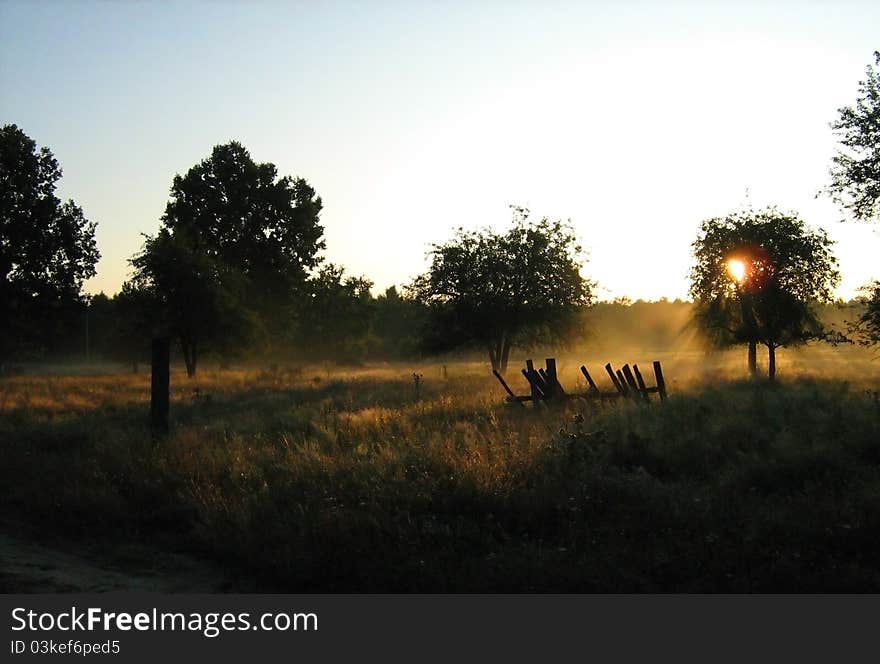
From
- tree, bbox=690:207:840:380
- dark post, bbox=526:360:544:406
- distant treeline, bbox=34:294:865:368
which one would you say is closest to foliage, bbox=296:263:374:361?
distant treeline, bbox=34:294:865:368

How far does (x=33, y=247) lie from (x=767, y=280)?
34341mm

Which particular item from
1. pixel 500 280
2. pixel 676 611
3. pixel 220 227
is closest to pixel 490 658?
pixel 676 611

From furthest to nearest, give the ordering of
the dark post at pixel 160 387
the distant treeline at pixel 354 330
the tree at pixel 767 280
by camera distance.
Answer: the distant treeline at pixel 354 330
the tree at pixel 767 280
the dark post at pixel 160 387

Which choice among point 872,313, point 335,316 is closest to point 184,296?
point 335,316

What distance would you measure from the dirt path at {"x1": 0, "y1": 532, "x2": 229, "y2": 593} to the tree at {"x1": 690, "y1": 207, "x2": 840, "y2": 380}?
28729mm

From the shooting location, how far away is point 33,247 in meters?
34.8

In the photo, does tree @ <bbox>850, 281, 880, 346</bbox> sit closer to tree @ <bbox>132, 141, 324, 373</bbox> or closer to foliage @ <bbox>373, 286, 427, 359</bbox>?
tree @ <bbox>132, 141, 324, 373</bbox>

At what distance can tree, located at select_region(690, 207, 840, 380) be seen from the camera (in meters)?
31.9

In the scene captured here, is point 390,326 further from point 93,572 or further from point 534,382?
point 93,572

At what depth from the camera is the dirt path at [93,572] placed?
6.66m

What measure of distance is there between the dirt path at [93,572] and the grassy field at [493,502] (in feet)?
0.66

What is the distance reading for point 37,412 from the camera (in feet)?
66.5

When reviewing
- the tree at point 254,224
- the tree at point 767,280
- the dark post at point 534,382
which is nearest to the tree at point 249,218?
the tree at point 254,224

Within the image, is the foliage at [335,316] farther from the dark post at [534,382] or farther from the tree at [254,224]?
the dark post at [534,382]
